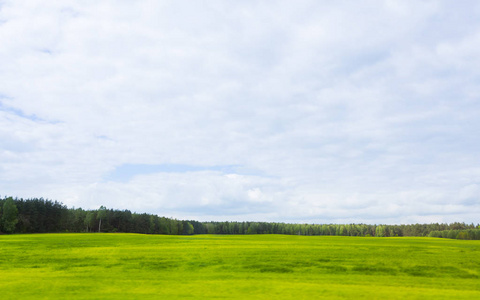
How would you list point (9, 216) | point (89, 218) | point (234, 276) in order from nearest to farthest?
point (234, 276), point (9, 216), point (89, 218)

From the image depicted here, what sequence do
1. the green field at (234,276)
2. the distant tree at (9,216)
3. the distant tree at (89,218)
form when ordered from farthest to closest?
the distant tree at (89,218), the distant tree at (9,216), the green field at (234,276)

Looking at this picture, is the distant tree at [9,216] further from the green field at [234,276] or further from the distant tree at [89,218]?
the green field at [234,276]

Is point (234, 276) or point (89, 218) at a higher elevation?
point (234, 276)

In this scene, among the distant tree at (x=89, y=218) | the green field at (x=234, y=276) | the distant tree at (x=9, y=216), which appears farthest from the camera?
the distant tree at (x=89, y=218)

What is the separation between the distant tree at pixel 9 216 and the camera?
116688 mm

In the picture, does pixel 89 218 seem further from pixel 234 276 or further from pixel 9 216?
pixel 234 276

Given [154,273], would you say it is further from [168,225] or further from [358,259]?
[168,225]

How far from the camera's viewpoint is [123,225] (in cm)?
16262

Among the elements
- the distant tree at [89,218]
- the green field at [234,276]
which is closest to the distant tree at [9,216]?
the distant tree at [89,218]

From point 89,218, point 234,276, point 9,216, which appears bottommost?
point 89,218

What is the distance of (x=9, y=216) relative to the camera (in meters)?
118

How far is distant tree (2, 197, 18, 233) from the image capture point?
11669 centimetres

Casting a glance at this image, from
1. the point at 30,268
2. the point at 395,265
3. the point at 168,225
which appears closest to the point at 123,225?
the point at 168,225

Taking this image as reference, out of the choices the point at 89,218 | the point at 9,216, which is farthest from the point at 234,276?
the point at 89,218
